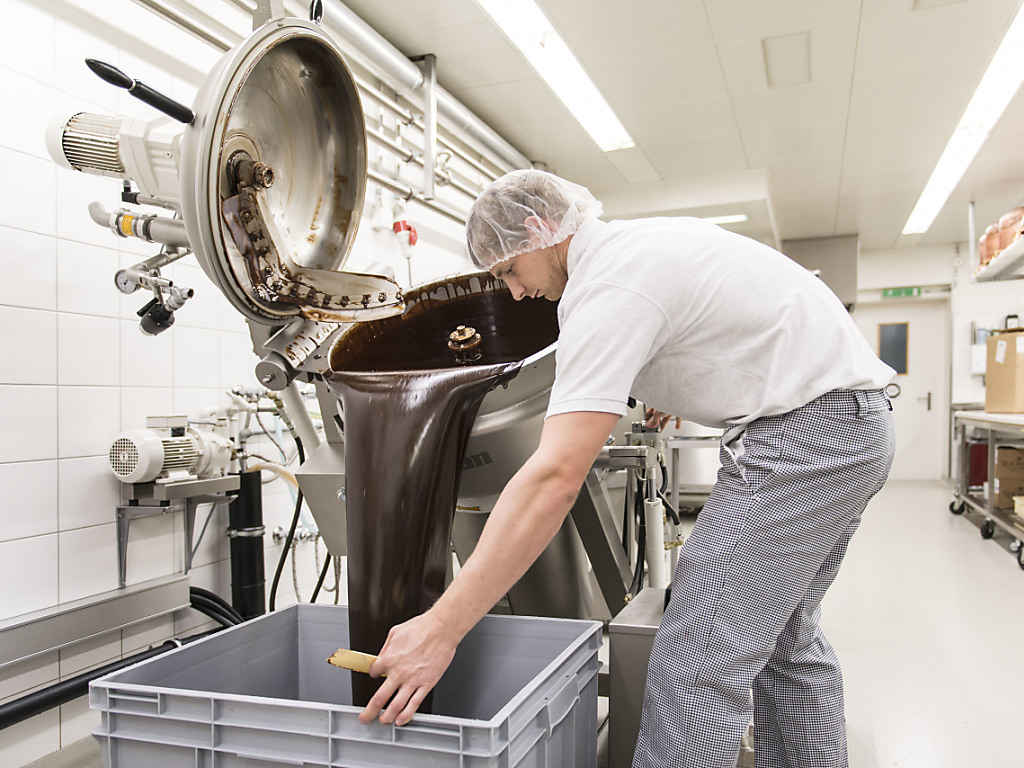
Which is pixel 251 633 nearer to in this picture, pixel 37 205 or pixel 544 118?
pixel 37 205

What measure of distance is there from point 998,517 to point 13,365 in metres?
5.47

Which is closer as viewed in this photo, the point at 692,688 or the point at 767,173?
the point at 692,688

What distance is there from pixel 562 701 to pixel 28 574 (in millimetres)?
1535

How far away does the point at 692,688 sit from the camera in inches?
47.3

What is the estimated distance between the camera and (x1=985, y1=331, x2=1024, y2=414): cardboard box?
4.96 metres

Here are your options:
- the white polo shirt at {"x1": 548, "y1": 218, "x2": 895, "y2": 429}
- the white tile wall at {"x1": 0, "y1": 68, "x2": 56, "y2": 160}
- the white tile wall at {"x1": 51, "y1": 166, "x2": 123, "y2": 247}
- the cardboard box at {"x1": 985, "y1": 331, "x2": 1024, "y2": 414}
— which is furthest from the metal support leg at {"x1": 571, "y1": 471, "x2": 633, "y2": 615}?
the cardboard box at {"x1": 985, "y1": 331, "x2": 1024, "y2": 414}

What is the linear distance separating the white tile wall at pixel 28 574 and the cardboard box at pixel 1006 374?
213 inches

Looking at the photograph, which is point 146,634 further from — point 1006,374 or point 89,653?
point 1006,374

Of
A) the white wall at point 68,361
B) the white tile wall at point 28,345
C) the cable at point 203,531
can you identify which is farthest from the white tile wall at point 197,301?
the cable at point 203,531

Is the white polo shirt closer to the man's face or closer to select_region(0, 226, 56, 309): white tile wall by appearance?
the man's face

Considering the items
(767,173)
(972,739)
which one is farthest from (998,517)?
(972,739)

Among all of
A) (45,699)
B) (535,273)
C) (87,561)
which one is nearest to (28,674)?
(45,699)

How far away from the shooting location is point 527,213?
1.38 metres

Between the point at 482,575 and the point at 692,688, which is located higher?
the point at 482,575
